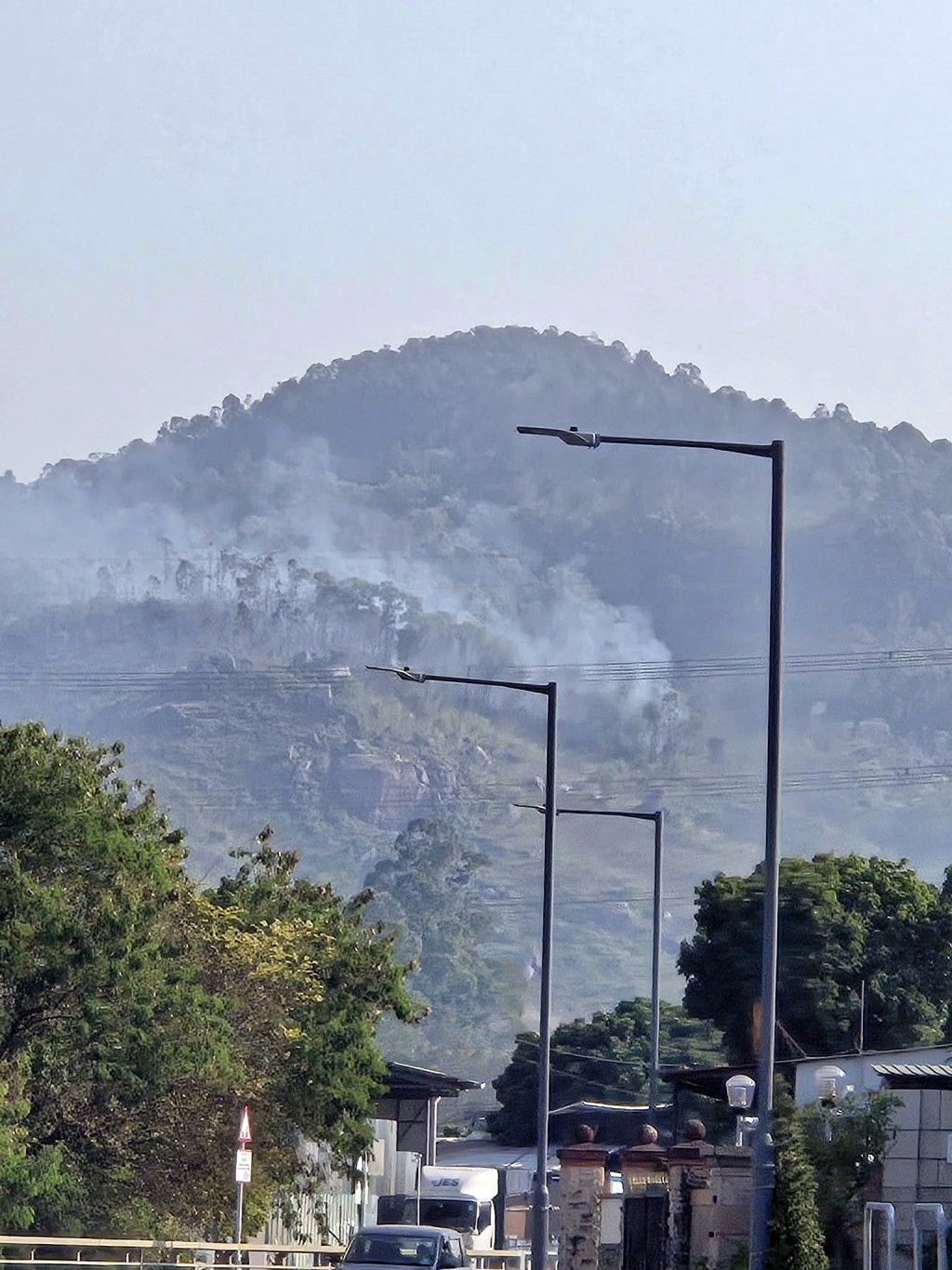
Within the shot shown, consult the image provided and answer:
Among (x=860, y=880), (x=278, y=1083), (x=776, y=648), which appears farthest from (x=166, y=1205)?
(x=860, y=880)

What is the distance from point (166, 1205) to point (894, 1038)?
161ft

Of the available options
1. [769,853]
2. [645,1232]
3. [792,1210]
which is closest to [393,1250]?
[645,1232]

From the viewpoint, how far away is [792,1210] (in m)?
26.8

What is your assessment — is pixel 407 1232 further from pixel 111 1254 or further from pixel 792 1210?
pixel 792 1210

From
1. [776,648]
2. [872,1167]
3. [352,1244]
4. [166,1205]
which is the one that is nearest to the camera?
[776,648]

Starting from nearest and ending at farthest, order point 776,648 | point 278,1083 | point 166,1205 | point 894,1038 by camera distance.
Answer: point 776,648
point 166,1205
point 278,1083
point 894,1038

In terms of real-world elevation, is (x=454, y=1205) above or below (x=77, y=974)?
below

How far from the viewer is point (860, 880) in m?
98.3

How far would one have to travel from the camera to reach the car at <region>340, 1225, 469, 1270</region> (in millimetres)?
34344

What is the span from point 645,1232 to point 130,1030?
12.6 metres

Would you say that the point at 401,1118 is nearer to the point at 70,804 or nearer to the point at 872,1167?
the point at 70,804

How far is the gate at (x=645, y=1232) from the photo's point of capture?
116 ft

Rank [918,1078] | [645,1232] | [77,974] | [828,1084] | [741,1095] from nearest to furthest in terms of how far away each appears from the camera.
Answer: [918,1078] → [828,1084] → [741,1095] → [645,1232] → [77,974]

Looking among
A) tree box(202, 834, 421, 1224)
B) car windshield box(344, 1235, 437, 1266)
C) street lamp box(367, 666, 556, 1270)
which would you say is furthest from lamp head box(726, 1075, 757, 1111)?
tree box(202, 834, 421, 1224)
